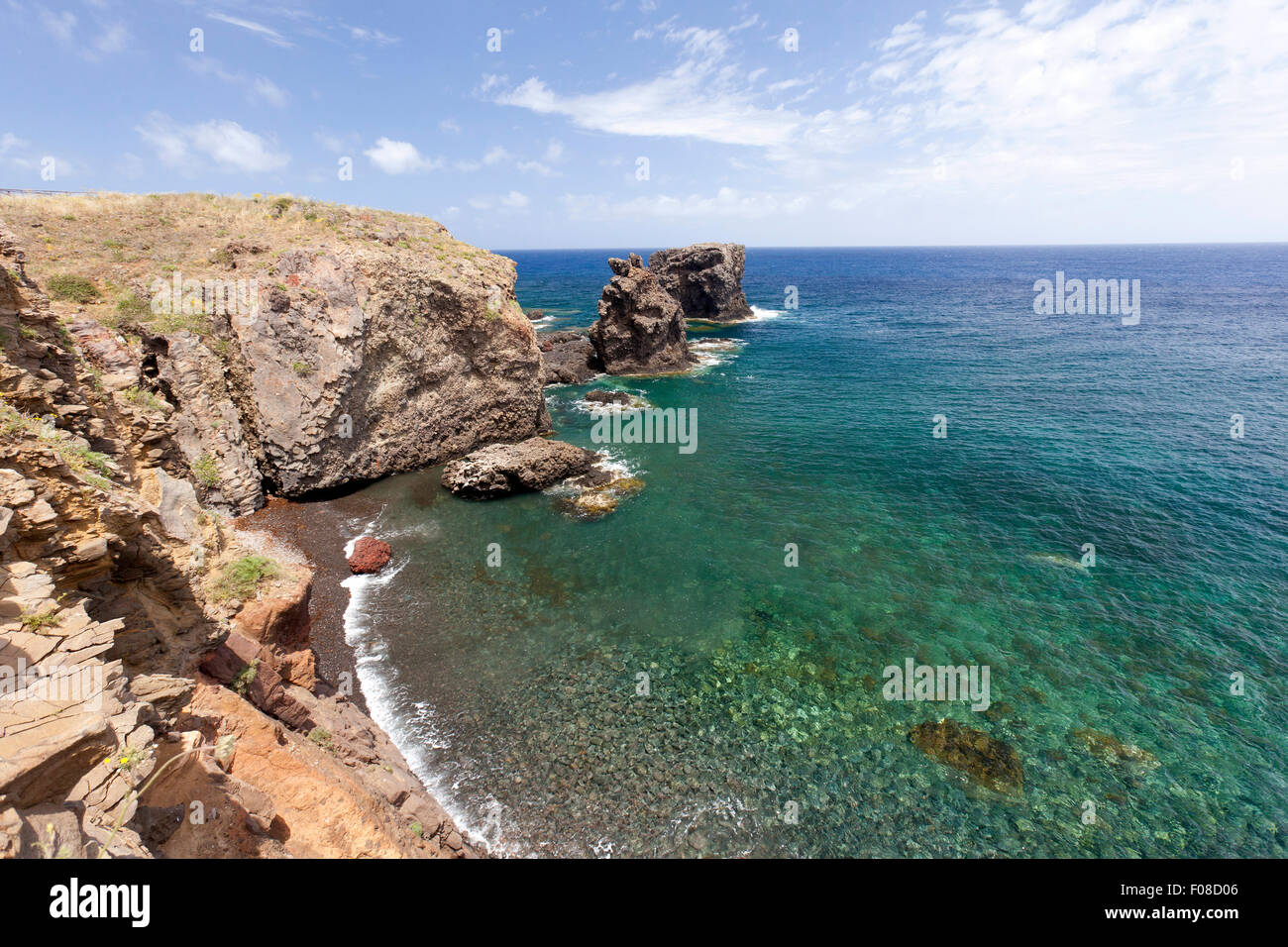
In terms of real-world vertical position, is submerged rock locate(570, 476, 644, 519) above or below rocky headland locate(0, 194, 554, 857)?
below

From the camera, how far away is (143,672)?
11.5 m

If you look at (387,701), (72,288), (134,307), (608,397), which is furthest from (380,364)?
(608,397)

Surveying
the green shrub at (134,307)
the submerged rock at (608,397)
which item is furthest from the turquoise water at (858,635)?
the green shrub at (134,307)

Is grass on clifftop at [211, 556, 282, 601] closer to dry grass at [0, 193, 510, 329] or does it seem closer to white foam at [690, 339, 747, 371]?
dry grass at [0, 193, 510, 329]

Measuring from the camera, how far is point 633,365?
2554 inches

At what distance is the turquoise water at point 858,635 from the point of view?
1639 centimetres

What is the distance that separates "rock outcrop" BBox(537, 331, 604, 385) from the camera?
6159 centimetres
